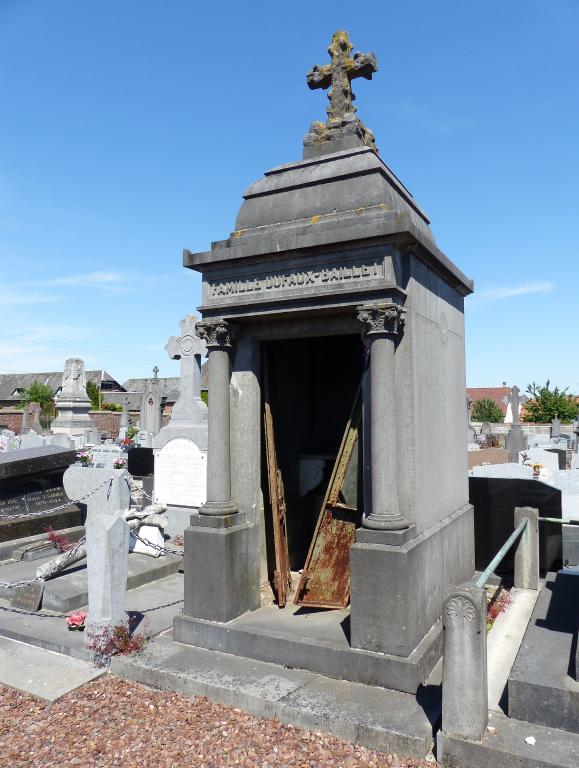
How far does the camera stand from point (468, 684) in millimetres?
3463

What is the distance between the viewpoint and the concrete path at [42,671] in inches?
182

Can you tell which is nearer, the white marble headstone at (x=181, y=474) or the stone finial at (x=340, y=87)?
the stone finial at (x=340, y=87)

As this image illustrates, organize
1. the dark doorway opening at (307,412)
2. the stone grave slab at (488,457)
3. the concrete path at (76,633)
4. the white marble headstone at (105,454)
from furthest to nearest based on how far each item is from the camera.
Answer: the stone grave slab at (488,457) → the white marble headstone at (105,454) → the dark doorway opening at (307,412) → the concrete path at (76,633)

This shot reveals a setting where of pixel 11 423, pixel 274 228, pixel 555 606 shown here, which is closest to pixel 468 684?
pixel 555 606

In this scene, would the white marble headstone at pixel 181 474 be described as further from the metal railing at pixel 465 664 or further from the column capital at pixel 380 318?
the metal railing at pixel 465 664

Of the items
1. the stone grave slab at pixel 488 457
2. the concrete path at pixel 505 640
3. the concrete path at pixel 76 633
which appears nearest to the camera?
the concrete path at pixel 505 640

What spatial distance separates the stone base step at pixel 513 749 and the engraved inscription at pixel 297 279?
3.41m

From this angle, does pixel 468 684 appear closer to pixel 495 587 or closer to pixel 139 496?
pixel 495 587

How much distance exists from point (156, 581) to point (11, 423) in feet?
161

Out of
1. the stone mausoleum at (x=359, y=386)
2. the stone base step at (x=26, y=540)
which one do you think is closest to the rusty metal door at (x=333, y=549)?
the stone mausoleum at (x=359, y=386)

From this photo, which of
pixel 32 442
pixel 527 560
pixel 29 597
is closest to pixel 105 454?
pixel 32 442

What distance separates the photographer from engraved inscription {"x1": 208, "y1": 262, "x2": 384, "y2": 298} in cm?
494

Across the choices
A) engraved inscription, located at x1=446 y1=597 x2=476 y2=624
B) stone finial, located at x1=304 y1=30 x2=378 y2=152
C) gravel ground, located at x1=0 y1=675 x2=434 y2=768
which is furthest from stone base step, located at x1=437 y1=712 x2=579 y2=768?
stone finial, located at x1=304 y1=30 x2=378 y2=152

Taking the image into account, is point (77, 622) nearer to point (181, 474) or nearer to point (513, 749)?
point (513, 749)
